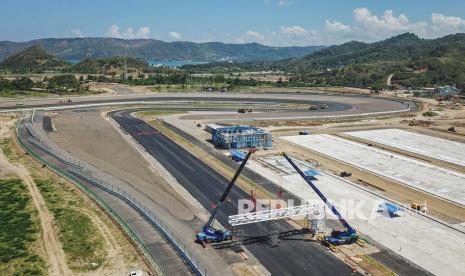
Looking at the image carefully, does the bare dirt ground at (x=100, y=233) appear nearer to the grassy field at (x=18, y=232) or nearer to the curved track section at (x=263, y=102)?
the grassy field at (x=18, y=232)

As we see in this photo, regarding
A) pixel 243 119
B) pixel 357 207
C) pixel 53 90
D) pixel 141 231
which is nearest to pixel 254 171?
pixel 357 207

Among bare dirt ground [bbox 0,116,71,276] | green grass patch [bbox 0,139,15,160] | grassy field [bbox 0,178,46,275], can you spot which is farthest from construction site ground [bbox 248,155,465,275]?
green grass patch [bbox 0,139,15,160]

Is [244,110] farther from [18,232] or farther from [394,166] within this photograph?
[18,232]

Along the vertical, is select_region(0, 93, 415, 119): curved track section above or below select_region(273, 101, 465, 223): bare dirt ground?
above

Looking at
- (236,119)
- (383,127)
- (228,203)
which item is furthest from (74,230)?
(383,127)

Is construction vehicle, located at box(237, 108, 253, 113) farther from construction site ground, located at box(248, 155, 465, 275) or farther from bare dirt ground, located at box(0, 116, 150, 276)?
bare dirt ground, located at box(0, 116, 150, 276)
